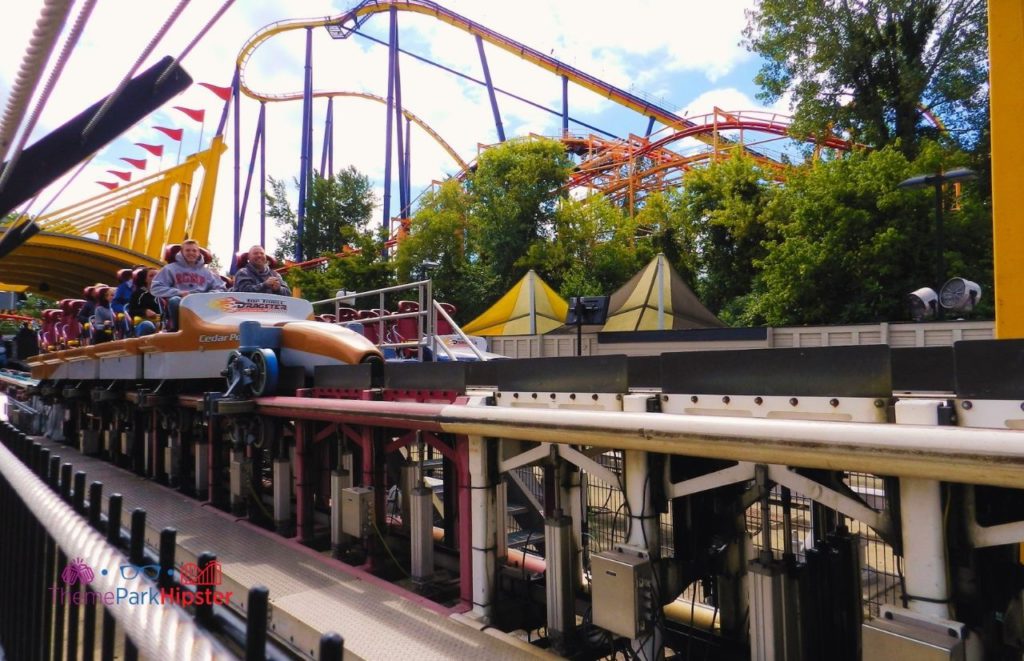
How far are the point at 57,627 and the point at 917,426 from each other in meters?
2.55

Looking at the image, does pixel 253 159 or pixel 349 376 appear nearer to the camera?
pixel 349 376

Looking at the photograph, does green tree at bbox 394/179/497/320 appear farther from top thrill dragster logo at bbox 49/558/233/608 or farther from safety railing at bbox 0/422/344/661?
top thrill dragster logo at bbox 49/558/233/608

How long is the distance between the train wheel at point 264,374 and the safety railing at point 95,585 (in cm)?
330

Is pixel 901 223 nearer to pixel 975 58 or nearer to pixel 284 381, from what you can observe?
pixel 975 58

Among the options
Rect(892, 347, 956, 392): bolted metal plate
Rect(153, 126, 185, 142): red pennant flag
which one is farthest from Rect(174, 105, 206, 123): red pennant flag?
Rect(892, 347, 956, 392): bolted metal plate

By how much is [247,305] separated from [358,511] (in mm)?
3474

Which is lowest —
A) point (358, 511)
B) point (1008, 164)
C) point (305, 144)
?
point (358, 511)

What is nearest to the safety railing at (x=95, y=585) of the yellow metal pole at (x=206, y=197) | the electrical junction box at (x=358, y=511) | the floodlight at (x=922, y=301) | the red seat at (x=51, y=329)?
the electrical junction box at (x=358, y=511)

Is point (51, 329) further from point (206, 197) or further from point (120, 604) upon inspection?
point (206, 197)

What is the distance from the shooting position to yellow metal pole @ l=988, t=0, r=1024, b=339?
3.39m

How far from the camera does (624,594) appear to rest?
2.98 meters

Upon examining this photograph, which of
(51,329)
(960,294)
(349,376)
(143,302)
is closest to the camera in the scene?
(349,376)

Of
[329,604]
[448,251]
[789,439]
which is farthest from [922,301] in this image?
[448,251]

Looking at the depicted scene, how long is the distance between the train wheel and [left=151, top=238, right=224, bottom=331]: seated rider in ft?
8.36
